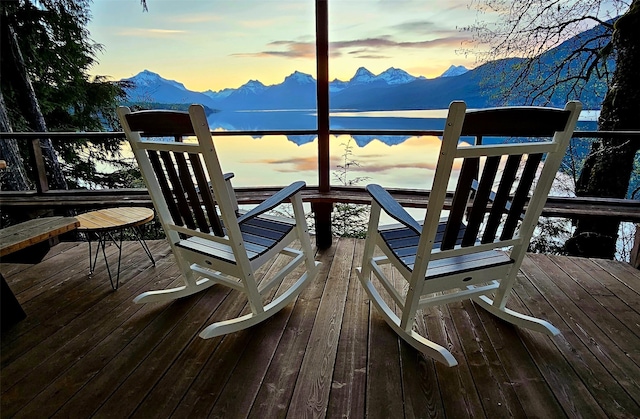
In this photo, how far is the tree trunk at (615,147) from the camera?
313 centimetres

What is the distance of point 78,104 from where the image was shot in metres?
4.89

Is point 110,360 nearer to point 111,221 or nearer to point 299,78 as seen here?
point 111,221

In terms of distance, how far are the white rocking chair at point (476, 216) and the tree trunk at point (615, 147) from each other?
239 centimetres

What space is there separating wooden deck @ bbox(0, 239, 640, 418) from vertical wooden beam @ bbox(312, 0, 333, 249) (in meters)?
0.72

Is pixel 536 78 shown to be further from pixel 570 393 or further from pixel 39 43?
pixel 39 43

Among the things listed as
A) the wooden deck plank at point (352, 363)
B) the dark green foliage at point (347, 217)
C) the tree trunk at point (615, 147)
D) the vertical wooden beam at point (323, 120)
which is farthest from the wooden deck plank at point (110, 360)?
the tree trunk at point (615, 147)

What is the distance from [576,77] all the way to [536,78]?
0.40m

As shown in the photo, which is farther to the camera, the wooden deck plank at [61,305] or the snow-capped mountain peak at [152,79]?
the snow-capped mountain peak at [152,79]

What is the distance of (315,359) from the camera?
1.48 meters

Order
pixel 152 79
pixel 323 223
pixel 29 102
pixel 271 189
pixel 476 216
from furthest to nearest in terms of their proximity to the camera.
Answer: pixel 29 102 < pixel 152 79 < pixel 271 189 < pixel 323 223 < pixel 476 216

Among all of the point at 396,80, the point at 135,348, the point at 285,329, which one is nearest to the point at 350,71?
Answer: the point at 396,80

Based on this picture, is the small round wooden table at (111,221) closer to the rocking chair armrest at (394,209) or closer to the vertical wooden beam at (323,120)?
the vertical wooden beam at (323,120)

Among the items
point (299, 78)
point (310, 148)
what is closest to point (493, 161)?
point (310, 148)

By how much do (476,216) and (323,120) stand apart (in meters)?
1.72
